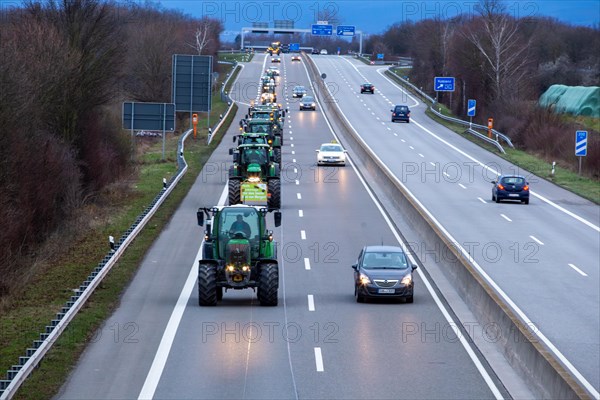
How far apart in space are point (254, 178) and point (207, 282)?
2011cm

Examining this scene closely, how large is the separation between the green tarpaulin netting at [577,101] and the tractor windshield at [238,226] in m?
62.7

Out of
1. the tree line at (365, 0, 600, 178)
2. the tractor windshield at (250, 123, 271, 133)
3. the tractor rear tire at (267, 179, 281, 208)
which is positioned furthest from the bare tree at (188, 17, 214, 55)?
the tractor rear tire at (267, 179, 281, 208)

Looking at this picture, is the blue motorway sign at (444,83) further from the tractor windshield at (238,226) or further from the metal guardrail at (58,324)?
the tractor windshield at (238,226)

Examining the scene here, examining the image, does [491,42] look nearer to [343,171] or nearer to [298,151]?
[298,151]

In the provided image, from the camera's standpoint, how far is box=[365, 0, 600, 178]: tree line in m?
77.6

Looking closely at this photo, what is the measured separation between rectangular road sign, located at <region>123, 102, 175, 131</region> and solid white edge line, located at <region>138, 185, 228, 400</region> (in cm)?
3209

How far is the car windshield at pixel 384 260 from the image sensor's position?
1093 inches

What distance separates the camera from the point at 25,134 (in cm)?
3738

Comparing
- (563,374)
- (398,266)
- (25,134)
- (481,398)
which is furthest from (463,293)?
(25,134)

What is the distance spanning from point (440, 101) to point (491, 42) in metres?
24.2

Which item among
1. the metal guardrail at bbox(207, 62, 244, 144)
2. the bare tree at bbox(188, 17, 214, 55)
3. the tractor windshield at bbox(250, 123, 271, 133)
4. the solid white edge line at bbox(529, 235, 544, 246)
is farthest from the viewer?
the bare tree at bbox(188, 17, 214, 55)

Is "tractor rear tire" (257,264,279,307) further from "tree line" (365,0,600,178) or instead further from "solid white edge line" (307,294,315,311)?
"tree line" (365,0,600,178)

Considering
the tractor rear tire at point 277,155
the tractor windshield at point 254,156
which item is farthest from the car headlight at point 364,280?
the tractor rear tire at point 277,155

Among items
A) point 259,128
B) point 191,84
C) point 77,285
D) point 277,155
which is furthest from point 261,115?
point 77,285
